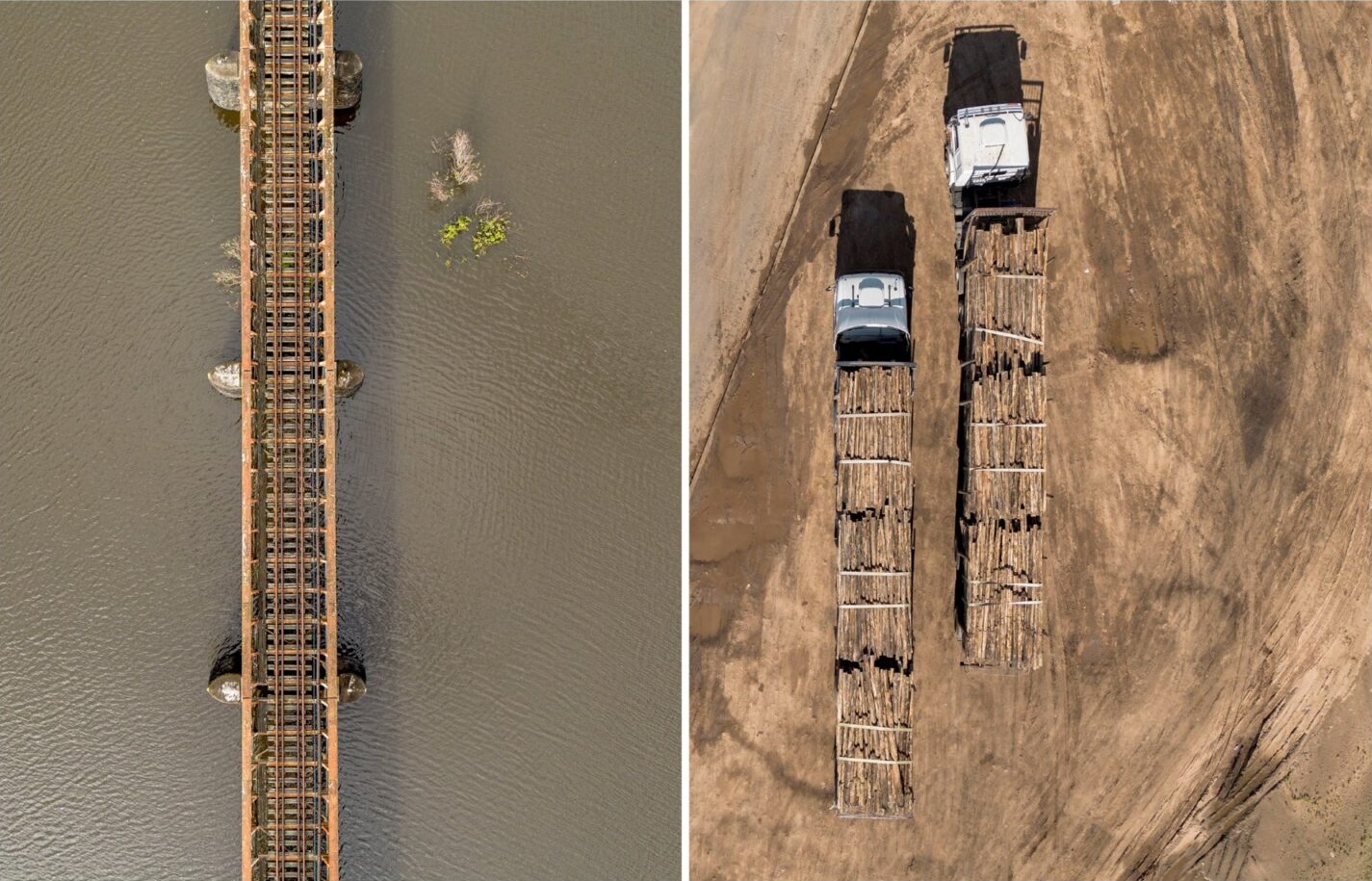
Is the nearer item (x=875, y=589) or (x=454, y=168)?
(x=875, y=589)

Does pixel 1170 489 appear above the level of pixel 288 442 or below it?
below

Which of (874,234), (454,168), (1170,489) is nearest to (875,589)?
(1170,489)

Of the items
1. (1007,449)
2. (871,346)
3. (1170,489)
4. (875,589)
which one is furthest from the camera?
(1170,489)

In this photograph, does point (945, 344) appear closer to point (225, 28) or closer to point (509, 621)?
point (509, 621)

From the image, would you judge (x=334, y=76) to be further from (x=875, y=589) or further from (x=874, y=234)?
(x=875, y=589)

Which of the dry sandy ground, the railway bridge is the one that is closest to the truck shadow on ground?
the dry sandy ground

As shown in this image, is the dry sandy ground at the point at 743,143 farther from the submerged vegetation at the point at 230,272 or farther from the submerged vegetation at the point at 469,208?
the submerged vegetation at the point at 230,272

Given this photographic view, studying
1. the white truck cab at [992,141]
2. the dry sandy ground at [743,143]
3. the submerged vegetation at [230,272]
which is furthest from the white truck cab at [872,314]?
the submerged vegetation at [230,272]
